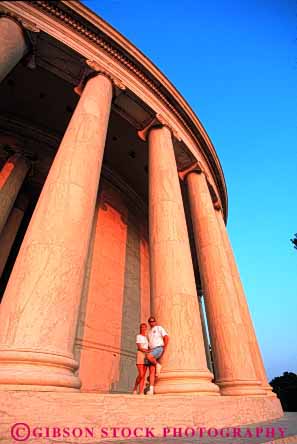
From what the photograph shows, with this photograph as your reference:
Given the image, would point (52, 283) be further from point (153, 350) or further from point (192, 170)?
point (192, 170)

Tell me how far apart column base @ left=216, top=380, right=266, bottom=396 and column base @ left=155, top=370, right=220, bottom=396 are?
11.0m

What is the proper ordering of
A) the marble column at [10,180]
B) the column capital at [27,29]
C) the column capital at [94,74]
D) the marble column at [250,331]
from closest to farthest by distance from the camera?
the column capital at [27,29], the column capital at [94,74], the marble column at [250,331], the marble column at [10,180]

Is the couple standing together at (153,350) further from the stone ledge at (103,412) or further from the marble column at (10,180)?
the marble column at (10,180)

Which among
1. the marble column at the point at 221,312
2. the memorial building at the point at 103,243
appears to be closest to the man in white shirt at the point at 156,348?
the memorial building at the point at 103,243

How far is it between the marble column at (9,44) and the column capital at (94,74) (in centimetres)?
707

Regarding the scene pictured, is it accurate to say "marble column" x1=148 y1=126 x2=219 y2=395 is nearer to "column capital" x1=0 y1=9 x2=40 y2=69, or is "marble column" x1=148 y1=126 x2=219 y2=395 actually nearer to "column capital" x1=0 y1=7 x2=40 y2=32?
"column capital" x1=0 y1=9 x2=40 y2=69

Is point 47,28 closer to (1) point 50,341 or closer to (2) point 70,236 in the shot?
(2) point 70,236

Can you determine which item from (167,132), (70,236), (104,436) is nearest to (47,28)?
(167,132)

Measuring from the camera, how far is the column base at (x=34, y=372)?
1209 cm

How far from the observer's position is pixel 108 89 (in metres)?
31.1

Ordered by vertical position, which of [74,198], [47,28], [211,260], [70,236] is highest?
[47,28]

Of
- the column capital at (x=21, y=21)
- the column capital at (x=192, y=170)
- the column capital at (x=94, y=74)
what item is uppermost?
the column capital at (x=192, y=170)

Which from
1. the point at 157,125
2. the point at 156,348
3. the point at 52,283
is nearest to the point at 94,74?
the point at 157,125

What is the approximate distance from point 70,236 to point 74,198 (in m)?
3.30
